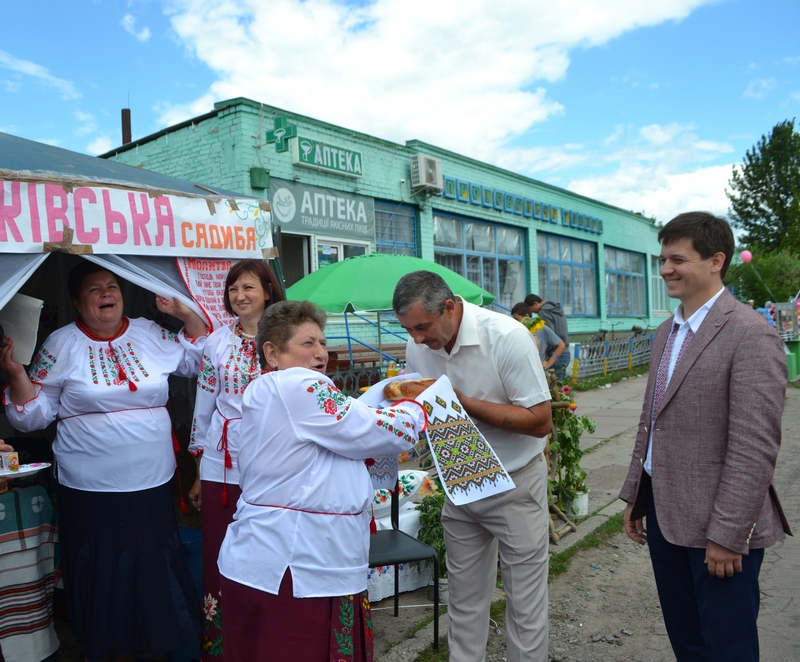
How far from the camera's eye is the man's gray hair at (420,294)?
257cm

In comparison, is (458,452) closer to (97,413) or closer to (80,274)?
(97,413)

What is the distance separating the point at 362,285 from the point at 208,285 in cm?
372

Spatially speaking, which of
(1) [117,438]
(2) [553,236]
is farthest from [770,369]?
(2) [553,236]

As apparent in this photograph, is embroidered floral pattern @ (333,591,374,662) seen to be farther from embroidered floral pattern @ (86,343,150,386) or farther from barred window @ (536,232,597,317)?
barred window @ (536,232,597,317)

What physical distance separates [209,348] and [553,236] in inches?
642

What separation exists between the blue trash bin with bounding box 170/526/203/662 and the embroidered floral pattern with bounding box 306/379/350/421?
189 centimetres

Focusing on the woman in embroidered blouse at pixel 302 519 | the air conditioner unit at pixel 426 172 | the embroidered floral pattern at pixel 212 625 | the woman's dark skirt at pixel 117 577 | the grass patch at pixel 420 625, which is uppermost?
the air conditioner unit at pixel 426 172

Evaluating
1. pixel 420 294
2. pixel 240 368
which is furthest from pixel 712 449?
pixel 240 368

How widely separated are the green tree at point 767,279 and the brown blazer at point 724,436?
28023 millimetres

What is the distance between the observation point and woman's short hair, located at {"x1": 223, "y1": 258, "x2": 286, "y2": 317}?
3301mm

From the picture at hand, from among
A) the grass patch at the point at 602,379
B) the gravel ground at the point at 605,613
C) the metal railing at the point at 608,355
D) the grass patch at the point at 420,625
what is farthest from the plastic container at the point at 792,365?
the grass patch at the point at 420,625

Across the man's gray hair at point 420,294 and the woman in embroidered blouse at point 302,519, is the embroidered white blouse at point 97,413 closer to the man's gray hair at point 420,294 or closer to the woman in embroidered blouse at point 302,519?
the woman in embroidered blouse at point 302,519

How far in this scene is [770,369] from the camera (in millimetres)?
2047

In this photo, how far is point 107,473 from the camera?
3008 millimetres
